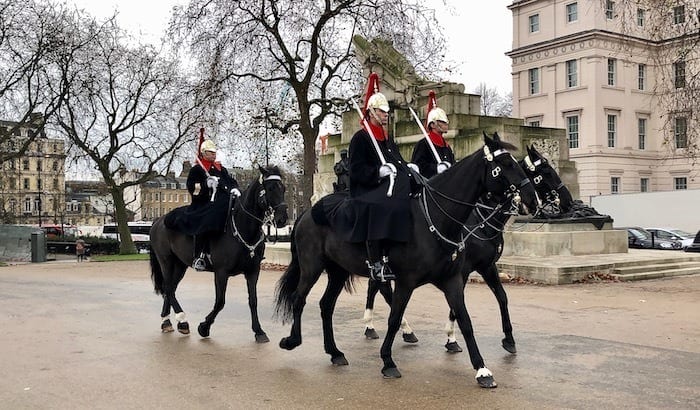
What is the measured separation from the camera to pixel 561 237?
18.2m

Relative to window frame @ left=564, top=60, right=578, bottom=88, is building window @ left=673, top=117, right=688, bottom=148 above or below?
below

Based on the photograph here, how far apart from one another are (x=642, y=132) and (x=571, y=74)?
8.02 m

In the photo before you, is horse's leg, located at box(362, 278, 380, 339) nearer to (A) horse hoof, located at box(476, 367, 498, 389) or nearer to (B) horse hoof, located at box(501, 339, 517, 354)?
(B) horse hoof, located at box(501, 339, 517, 354)

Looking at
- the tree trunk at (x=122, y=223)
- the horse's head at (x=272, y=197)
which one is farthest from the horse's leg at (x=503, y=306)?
the tree trunk at (x=122, y=223)

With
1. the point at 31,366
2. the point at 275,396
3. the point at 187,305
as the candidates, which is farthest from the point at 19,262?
the point at 275,396

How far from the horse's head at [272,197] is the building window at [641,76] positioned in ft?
181

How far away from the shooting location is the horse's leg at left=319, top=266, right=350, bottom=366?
8156mm

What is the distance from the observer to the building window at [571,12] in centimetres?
5662

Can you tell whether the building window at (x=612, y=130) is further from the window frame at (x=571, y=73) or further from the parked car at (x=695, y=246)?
the parked car at (x=695, y=246)

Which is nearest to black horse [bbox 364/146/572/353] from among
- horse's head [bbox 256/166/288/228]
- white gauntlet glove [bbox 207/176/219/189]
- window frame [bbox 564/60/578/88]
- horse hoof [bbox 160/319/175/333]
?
horse's head [bbox 256/166/288/228]

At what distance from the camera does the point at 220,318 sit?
1190 cm

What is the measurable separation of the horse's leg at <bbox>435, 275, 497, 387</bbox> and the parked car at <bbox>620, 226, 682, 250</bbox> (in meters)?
30.6

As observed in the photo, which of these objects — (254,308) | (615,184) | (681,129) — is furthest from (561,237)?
(615,184)

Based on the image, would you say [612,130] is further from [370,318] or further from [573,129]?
[370,318]
